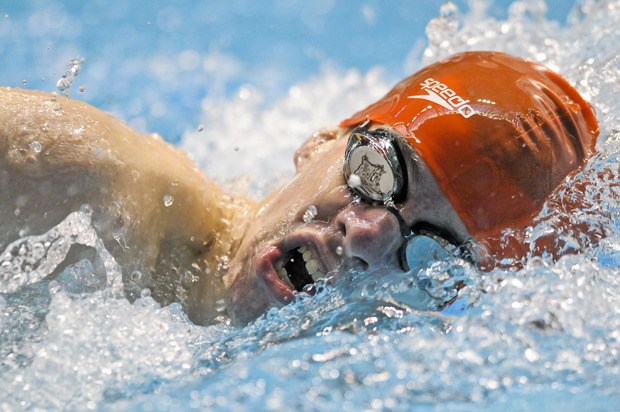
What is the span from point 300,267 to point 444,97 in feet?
1.57

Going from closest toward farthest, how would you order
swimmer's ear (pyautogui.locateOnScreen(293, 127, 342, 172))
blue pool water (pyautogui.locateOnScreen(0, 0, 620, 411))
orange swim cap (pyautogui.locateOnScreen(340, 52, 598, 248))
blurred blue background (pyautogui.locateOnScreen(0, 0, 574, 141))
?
blue pool water (pyautogui.locateOnScreen(0, 0, 620, 411))
orange swim cap (pyautogui.locateOnScreen(340, 52, 598, 248))
swimmer's ear (pyautogui.locateOnScreen(293, 127, 342, 172))
blurred blue background (pyautogui.locateOnScreen(0, 0, 574, 141))

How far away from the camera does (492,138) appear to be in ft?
5.04

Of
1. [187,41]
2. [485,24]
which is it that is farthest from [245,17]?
[485,24]

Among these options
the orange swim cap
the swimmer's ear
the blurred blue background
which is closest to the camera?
the orange swim cap

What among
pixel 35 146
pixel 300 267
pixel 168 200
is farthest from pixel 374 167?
pixel 35 146

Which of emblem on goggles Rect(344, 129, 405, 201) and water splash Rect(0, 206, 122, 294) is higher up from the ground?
water splash Rect(0, 206, 122, 294)

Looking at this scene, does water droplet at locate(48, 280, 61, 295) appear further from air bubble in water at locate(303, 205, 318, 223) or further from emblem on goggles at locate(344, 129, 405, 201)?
emblem on goggles at locate(344, 129, 405, 201)

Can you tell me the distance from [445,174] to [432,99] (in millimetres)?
195

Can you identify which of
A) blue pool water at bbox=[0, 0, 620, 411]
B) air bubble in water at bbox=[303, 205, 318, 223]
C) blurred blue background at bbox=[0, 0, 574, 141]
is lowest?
blue pool water at bbox=[0, 0, 620, 411]

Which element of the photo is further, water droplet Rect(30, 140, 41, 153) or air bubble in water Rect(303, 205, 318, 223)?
air bubble in water Rect(303, 205, 318, 223)

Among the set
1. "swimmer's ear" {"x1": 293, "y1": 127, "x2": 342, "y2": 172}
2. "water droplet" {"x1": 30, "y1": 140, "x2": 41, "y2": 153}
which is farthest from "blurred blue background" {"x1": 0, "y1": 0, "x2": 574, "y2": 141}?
"water droplet" {"x1": 30, "y1": 140, "x2": 41, "y2": 153}

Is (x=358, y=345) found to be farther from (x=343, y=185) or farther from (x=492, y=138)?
(x=492, y=138)

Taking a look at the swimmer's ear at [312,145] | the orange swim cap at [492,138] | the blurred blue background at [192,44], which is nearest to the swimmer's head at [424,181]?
the orange swim cap at [492,138]

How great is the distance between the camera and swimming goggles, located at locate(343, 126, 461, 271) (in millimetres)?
1559
